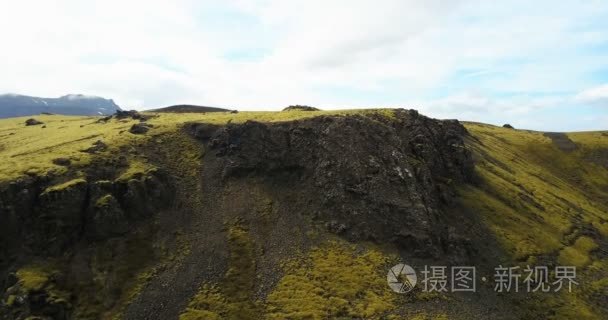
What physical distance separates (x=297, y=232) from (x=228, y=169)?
1039 inches

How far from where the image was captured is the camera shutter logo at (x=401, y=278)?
86.5 meters

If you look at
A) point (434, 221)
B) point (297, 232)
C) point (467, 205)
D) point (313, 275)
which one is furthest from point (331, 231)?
point (467, 205)

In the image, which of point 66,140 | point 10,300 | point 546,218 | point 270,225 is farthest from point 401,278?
point 66,140

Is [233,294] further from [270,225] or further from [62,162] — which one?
[62,162]

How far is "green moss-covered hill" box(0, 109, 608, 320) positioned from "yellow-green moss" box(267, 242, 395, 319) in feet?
0.96

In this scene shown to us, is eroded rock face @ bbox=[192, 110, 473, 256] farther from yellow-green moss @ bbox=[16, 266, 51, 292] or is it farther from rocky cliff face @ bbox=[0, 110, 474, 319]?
yellow-green moss @ bbox=[16, 266, 51, 292]

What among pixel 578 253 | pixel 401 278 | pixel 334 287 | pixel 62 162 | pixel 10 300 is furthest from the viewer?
pixel 578 253

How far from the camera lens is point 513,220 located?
117938mm

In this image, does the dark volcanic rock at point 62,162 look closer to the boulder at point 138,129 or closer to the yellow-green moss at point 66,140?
the yellow-green moss at point 66,140

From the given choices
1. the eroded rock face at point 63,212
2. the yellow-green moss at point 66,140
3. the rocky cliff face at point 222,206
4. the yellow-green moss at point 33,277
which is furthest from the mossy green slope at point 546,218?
the yellow-green moss at point 33,277

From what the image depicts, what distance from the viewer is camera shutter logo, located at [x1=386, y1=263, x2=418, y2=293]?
3406 inches

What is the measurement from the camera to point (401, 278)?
88875 millimetres

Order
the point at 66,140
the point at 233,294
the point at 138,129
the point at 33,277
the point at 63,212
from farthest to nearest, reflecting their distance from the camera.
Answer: the point at 138,129 → the point at 66,140 → the point at 63,212 → the point at 233,294 → the point at 33,277

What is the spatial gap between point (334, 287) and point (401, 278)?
44.3 feet
